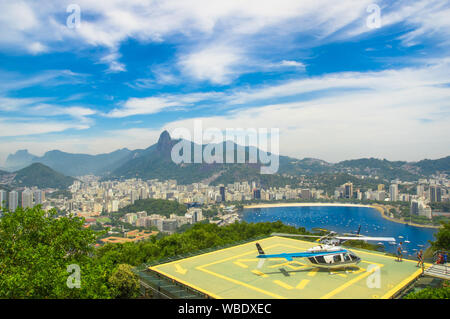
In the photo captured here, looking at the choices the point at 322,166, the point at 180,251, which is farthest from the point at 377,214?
the point at 322,166

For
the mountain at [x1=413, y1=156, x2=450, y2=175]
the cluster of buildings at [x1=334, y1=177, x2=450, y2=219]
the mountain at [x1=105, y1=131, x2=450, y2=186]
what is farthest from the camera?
the mountain at [x1=105, y1=131, x2=450, y2=186]

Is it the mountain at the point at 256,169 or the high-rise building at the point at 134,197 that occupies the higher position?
the mountain at the point at 256,169

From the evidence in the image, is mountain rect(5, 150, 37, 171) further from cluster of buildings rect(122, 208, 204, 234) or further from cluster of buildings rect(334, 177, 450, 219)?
cluster of buildings rect(334, 177, 450, 219)

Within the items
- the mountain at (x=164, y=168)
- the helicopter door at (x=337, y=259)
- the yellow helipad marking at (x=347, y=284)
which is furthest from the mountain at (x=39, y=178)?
Answer: the yellow helipad marking at (x=347, y=284)

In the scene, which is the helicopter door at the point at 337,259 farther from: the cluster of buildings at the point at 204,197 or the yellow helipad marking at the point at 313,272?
the cluster of buildings at the point at 204,197

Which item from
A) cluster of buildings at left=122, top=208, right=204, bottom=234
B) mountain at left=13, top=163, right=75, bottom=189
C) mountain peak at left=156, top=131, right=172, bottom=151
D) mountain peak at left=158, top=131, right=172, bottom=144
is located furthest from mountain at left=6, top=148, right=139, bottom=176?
A: cluster of buildings at left=122, top=208, right=204, bottom=234
